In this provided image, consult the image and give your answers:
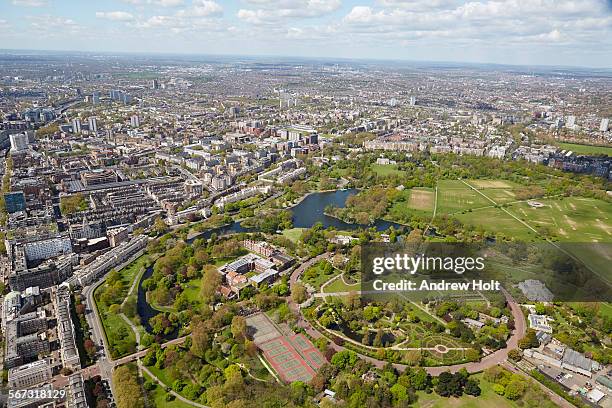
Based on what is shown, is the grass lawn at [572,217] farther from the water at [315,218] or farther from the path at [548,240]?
the water at [315,218]

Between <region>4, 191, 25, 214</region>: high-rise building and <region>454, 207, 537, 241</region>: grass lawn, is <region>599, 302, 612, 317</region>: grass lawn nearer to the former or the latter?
<region>454, 207, 537, 241</region>: grass lawn

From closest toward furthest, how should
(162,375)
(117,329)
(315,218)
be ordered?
1. (162,375)
2. (117,329)
3. (315,218)

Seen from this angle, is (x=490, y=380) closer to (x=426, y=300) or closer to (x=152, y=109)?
(x=426, y=300)

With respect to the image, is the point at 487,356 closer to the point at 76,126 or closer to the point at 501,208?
the point at 501,208

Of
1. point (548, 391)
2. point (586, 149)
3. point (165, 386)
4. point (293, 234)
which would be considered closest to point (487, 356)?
point (548, 391)

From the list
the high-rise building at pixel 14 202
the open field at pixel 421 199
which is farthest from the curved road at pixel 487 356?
the high-rise building at pixel 14 202

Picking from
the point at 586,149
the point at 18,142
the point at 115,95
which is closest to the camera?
the point at 18,142

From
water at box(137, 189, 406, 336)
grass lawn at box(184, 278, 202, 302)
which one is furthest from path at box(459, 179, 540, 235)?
grass lawn at box(184, 278, 202, 302)
